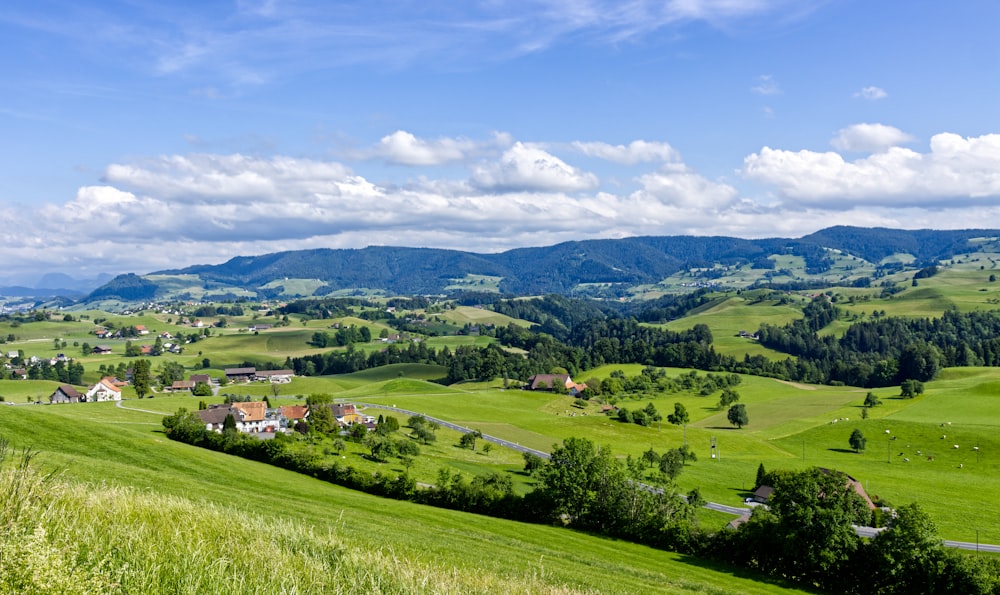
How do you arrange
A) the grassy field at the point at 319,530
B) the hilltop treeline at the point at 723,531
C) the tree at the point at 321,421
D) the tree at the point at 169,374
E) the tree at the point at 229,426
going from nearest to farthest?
the grassy field at the point at 319,530 < the hilltop treeline at the point at 723,531 < the tree at the point at 229,426 < the tree at the point at 321,421 < the tree at the point at 169,374

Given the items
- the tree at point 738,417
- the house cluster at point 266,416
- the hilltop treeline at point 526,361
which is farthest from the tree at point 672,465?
the hilltop treeline at point 526,361

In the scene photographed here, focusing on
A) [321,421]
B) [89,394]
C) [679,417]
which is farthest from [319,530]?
[89,394]

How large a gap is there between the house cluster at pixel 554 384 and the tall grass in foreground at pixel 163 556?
137m

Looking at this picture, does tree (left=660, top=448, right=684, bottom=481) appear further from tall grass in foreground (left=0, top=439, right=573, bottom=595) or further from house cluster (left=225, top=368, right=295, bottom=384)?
house cluster (left=225, top=368, right=295, bottom=384)

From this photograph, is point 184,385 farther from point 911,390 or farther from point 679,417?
point 911,390

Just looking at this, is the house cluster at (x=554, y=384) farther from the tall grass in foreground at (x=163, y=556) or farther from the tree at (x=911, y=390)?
the tall grass in foreground at (x=163, y=556)

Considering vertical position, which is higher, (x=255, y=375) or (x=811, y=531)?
(x=811, y=531)

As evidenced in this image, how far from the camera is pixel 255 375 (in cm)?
17025

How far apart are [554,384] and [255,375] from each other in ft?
279

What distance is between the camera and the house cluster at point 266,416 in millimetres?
84938

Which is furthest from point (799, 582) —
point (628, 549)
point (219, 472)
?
point (219, 472)

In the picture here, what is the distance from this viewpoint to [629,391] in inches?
5792

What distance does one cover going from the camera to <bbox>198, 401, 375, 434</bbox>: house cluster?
84.9 metres

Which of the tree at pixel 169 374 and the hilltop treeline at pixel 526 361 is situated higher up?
the tree at pixel 169 374
